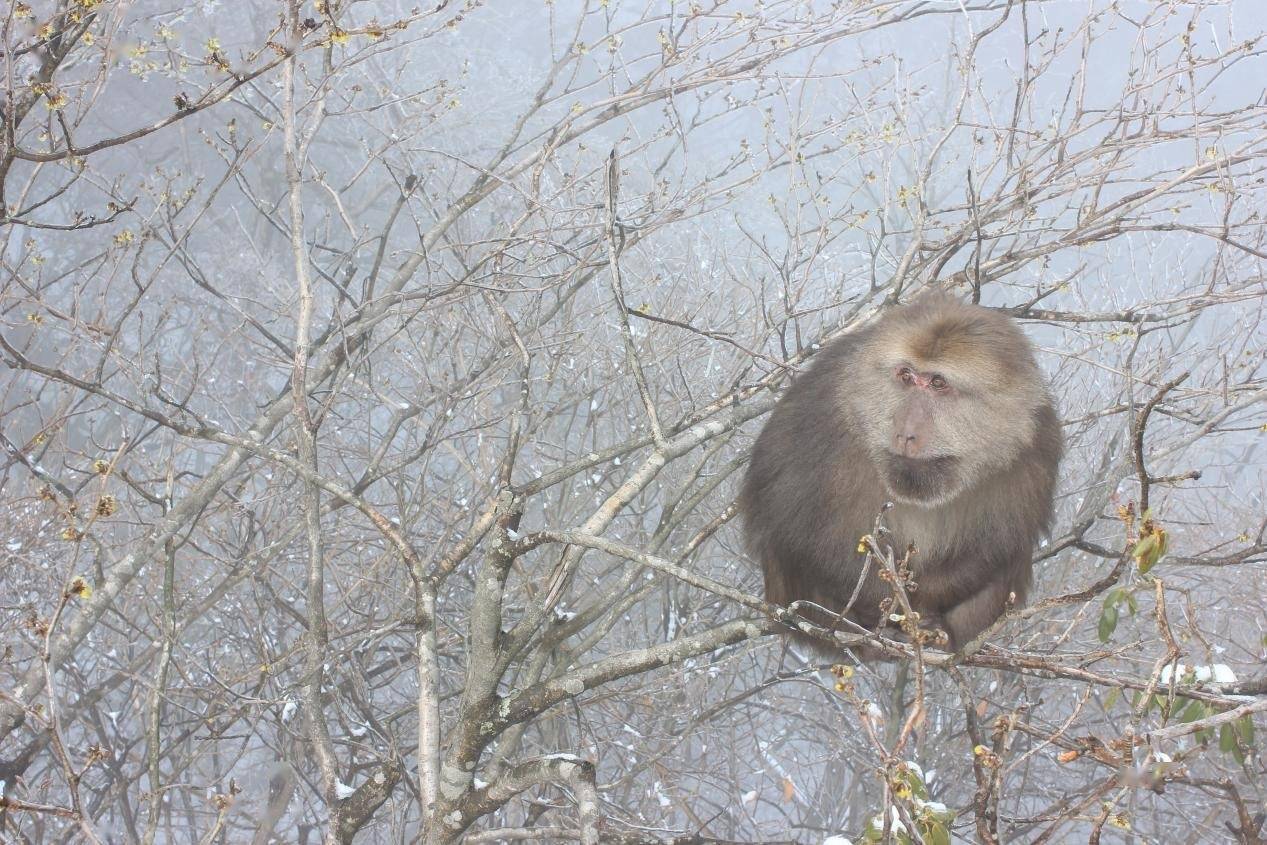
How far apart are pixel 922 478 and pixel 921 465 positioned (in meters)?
0.04

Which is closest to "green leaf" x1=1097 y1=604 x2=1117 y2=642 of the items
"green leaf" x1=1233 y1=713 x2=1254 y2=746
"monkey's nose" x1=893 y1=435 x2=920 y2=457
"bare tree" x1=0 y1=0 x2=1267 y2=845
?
"bare tree" x1=0 y1=0 x2=1267 y2=845

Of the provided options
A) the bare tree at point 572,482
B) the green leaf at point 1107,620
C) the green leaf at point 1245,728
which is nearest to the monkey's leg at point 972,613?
the bare tree at point 572,482

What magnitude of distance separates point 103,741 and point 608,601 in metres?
3.34

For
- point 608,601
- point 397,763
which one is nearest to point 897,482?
point 608,601

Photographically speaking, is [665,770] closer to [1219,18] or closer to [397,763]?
[397,763]

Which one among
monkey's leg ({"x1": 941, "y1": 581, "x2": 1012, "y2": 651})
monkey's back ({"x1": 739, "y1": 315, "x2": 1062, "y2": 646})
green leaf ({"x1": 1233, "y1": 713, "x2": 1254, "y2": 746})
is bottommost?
green leaf ({"x1": 1233, "y1": 713, "x2": 1254, "y2": 746})

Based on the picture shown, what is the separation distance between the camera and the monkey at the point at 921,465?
3.09 m

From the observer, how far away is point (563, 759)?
7.36 ft

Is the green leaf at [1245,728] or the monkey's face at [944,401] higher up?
the monkey's face at [944,401]

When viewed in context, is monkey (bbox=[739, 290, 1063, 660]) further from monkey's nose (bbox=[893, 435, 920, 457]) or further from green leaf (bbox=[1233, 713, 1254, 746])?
green leaf (bbox=[1233, 713, 1254, 746])

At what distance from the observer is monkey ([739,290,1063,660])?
10.1 feet

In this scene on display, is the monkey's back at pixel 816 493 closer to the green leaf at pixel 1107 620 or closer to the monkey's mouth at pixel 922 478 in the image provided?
the monkey's mouth at pixel 922 478

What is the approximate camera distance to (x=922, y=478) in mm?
3029

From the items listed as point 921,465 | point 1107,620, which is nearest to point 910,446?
point 921,465
